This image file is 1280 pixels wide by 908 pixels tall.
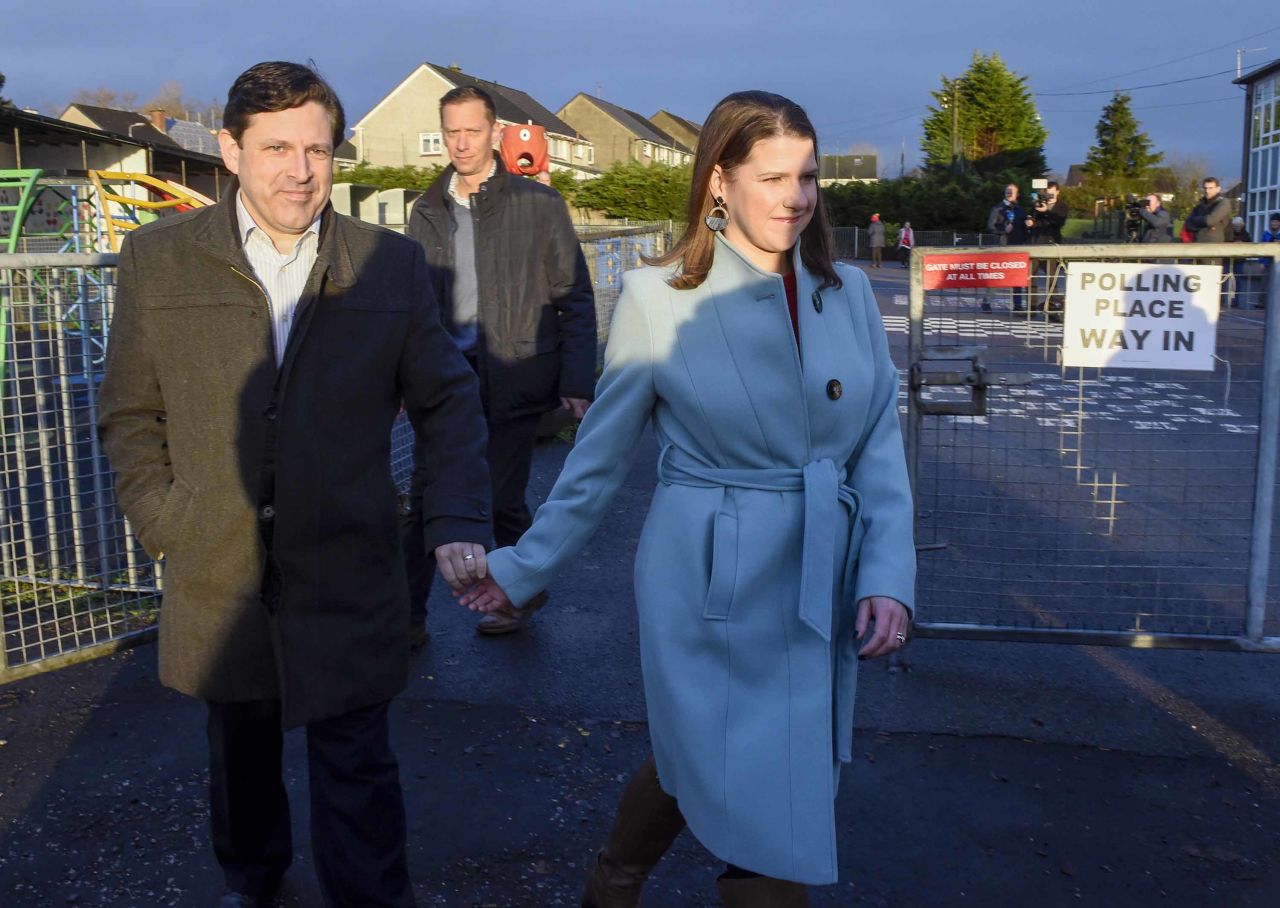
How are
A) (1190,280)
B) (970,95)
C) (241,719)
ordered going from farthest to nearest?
(970,95) → (1190,280) → (241,719)

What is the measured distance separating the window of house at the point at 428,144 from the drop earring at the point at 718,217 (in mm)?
73202

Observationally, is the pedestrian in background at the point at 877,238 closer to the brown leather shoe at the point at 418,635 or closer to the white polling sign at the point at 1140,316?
the white polling sign at the point at 1140,316

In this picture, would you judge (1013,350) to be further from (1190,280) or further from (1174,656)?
(1174,656)

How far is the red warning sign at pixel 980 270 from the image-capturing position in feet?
14.8

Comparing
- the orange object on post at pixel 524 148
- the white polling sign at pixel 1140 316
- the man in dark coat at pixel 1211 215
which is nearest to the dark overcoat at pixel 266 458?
the white polling sign at pixel 1140 316

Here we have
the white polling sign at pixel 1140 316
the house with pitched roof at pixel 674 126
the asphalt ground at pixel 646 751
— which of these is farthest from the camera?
the house with pitched roof at pixel 674 126

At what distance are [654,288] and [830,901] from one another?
1778 millimetres

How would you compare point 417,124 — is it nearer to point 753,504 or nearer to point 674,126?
point 674,126

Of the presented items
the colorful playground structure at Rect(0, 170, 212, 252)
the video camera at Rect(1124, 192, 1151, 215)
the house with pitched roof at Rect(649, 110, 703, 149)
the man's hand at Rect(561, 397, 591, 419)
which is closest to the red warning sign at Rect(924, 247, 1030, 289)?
the man's hand at Rect(561, 397, 591, 419)

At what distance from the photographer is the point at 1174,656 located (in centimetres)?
525

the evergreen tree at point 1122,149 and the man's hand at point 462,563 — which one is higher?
the evergreen tree at point 1122,149

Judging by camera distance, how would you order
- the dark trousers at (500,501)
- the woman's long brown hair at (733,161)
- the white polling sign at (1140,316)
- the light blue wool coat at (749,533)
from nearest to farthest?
1. the light blue wool coat at (749,533)
2. the woman's long brown hair at (733,161)
3. the white polling sign at (1140,316)
4. the dark trousers at (500,501)

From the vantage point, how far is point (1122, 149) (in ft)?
216

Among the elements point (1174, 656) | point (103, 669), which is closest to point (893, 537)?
point (1174, 656)
